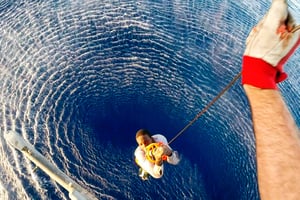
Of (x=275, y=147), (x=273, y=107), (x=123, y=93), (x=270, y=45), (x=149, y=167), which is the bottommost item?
(x=275, y=147)

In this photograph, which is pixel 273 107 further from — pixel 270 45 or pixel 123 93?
pixel 123 93

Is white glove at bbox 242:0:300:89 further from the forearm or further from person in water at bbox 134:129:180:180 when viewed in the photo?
person in water at bbox 134:129:180:180

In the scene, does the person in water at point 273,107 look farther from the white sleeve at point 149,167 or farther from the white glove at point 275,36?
the white sleeve at point 149,167

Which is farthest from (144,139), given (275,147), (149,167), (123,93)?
(275,147)

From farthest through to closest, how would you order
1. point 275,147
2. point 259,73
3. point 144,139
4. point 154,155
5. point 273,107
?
point 144,139 → point 154,155 → point 259,73 → point 273,107 → point 275,147

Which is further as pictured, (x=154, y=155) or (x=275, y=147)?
(x=154, y=155)

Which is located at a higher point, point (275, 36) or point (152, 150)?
point (152, 150)

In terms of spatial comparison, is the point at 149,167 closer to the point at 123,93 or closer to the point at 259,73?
the point at 123,93

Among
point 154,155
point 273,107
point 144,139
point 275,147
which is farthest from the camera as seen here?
point 144,139
